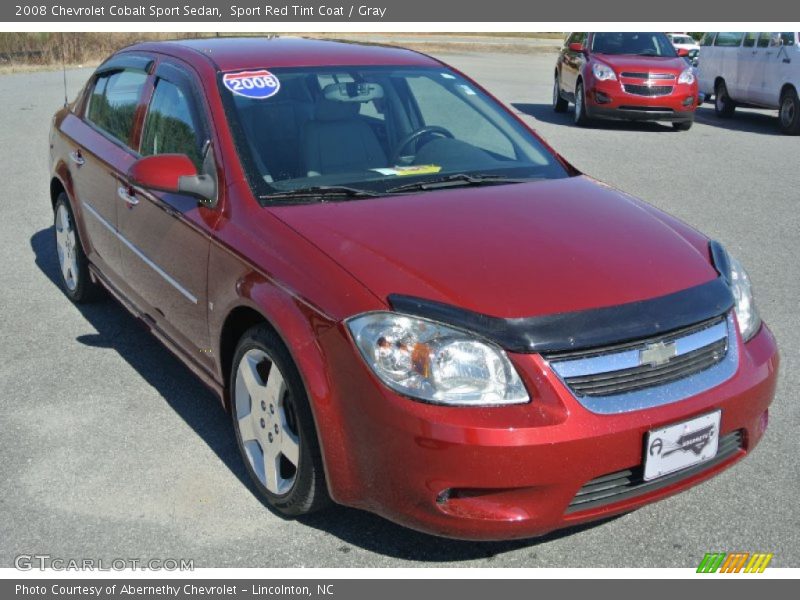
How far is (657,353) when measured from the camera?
10.3 feet

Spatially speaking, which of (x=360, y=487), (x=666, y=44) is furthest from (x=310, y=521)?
(x=666, y=44)

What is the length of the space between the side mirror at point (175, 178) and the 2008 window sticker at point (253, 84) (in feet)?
1.50

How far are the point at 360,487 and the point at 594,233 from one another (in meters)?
1.32

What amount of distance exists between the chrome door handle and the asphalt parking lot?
917mm

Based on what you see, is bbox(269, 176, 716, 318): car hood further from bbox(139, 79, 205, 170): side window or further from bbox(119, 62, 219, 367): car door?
bbox(139, 79, 205, 170): side window

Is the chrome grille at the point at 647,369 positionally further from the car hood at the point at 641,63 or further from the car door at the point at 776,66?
the car door at the point at 776,66

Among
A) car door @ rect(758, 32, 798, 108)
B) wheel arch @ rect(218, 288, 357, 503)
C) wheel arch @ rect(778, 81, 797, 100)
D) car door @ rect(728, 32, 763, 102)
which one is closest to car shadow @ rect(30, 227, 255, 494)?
wheel arch @ rect(218, 288, 357, 503)

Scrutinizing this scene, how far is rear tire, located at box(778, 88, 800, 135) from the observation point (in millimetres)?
14711

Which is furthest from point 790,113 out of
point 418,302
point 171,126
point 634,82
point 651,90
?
point 418,302

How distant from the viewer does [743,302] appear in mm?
3641

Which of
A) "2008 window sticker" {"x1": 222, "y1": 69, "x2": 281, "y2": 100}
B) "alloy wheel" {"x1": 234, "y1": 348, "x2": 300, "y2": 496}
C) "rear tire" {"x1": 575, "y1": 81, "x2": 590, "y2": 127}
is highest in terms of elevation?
"2008 window sticker" {"x1": 222, "y1": 69, "x2": 281, "y2": 100}

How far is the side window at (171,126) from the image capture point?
4258 millimetres

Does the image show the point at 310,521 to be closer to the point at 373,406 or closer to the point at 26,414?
the point at 373,406

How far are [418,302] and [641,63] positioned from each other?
42.1 feet
